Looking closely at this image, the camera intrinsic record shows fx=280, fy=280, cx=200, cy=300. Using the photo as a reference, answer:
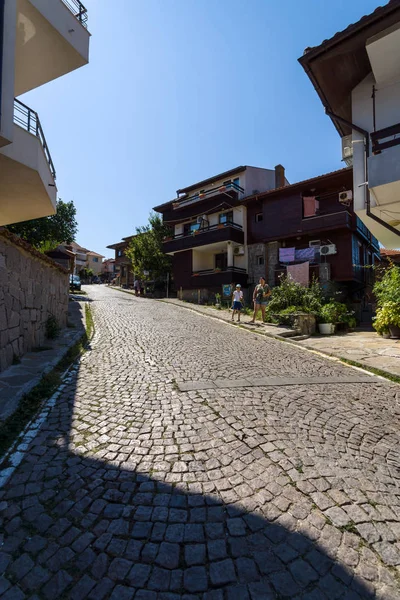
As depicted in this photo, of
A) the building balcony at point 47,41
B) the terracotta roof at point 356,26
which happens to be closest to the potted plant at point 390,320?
the terracotta roof at point 356,26

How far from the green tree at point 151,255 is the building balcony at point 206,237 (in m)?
2.45

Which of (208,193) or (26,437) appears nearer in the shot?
(26,437)

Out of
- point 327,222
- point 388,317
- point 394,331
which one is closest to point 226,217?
point 327,222

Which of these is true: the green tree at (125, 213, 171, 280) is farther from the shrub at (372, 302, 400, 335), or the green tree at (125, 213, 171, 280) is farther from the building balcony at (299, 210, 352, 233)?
the shrub at (372, 302, 400, 335)

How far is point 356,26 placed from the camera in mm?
6266

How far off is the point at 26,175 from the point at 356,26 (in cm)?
892

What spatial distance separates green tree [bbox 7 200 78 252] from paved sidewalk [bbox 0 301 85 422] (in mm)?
13115

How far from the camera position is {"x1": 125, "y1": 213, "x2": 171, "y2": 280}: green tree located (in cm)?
2652

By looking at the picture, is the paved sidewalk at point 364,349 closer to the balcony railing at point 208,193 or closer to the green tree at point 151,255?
the balcony railing at point 208,193

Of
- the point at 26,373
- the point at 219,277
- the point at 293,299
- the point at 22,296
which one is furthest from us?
the point at 219,277

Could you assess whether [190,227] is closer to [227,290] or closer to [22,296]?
[227,290]

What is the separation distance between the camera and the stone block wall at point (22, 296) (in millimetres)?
4727

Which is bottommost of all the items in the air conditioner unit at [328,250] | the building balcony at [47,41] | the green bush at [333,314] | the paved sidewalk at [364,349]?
the paved sidewalk at [364,349]

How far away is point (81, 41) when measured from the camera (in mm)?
8195
